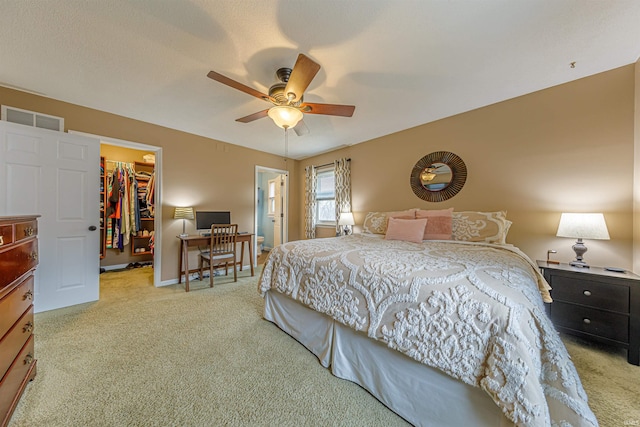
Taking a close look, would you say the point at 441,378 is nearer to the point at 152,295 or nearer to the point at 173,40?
the point at 173,40

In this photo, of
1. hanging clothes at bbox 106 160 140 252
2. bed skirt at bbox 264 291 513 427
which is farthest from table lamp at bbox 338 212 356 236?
hanging clothes at bbox 106 160 140 252

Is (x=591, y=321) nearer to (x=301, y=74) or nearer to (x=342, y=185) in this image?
(x=301, y=74)

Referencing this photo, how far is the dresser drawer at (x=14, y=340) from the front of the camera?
1108 mm

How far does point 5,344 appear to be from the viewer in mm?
1131

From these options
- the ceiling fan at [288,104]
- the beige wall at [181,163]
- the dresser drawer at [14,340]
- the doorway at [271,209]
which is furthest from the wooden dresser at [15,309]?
the doorway at [271,209]

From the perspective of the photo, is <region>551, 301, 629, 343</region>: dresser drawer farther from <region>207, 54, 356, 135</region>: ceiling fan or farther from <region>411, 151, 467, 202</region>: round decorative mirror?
<region>207, 54, 356, 135</region>: ceiling fan

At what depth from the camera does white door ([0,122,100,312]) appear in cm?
231

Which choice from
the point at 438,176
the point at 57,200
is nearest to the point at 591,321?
the point at 438,176

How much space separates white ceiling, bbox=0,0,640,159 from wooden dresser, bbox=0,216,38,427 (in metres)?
1.48

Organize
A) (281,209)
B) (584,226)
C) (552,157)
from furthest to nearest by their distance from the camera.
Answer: (281,209)
(552,157)
(584,226)

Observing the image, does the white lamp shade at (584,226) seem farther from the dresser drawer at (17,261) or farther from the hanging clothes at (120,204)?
the hanging clothes at (120,204)

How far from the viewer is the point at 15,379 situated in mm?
1233

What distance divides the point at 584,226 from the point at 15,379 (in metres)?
4.20

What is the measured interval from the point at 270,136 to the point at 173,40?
7.00 ft
